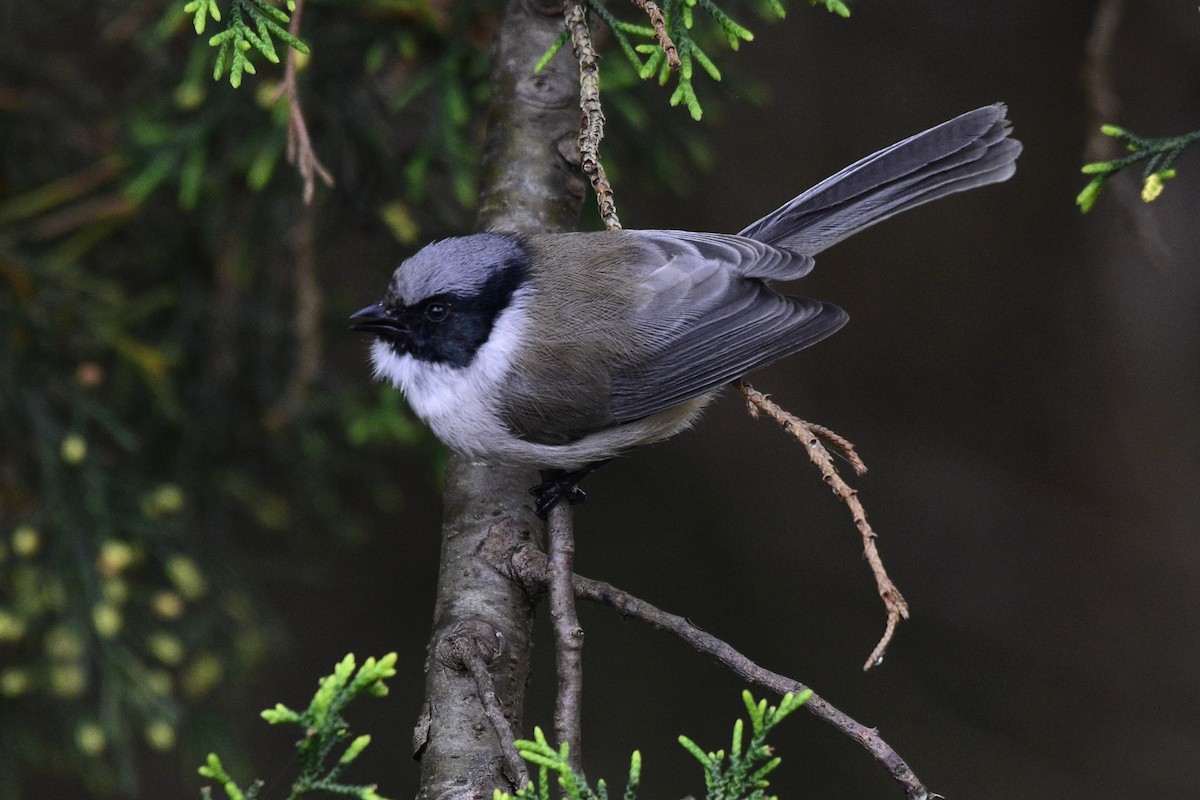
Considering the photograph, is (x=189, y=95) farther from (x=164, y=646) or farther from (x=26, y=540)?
(x=164, y=646)

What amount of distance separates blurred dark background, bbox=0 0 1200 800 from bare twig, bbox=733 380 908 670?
8.22 ft

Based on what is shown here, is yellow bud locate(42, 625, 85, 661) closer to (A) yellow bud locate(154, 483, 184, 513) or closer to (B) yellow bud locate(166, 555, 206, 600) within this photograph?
(B) yellow bud locate(166, 555, 206, 600)

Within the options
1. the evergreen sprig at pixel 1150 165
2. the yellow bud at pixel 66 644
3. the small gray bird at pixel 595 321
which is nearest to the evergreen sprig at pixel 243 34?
the small gray bird at pixel 595 321

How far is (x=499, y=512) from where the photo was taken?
2.49 meters

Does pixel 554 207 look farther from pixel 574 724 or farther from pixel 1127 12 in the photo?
pixel 1127 12

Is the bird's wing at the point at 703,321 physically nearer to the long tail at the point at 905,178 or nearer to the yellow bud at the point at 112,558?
the long tail at the point at 905,178

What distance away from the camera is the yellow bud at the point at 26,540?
2.92m

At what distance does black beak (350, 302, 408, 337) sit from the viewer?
Answer: 9.07 feet

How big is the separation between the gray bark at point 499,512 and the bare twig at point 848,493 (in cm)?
66

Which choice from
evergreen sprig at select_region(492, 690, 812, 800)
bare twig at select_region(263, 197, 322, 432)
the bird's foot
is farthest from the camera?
bare twig at select_region(263, 197, 322, 432)

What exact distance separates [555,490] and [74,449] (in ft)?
4.52

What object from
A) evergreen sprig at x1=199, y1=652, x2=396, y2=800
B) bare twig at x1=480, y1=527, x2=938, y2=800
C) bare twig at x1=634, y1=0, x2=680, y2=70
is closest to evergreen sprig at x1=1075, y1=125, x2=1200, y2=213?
bare twig at x1=634, y1=0, x2=680, y2=70

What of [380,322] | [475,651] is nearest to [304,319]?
[380,322]

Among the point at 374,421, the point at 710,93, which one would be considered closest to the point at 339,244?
the point at 374,421
